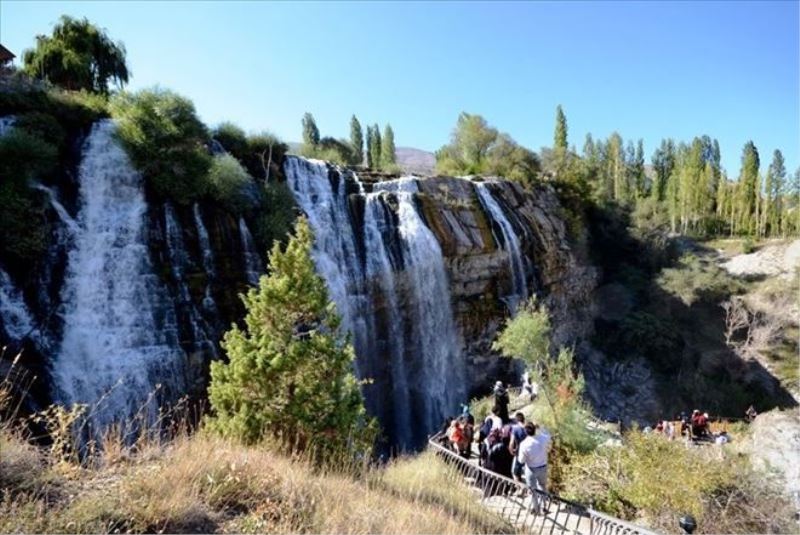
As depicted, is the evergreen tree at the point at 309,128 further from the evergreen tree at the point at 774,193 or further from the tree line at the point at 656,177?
the evergreen tree at the point at 774,193

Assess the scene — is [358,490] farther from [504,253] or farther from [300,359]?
[504,253]

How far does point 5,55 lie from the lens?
25.3 metres

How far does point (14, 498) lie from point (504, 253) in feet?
86.7

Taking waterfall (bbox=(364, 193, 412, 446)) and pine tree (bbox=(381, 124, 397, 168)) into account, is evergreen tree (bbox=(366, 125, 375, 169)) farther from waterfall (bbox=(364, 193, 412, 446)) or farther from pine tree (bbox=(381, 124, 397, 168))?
waterfall (bbox=(364, 193, 412, 446))

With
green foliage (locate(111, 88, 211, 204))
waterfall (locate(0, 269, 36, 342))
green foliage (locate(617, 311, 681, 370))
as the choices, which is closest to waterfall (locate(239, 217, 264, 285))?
green foliage (locate(111, 88, 211, 204))

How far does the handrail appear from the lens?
21.2 ft

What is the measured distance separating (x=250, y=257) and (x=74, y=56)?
18.7 meters

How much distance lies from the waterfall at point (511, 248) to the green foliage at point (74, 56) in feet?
79.7

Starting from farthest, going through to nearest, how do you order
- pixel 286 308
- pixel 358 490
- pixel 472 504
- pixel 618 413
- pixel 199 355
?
pixel 618 413 < pixel 199 355 < pixel 286 308 < pixel 472 504 < pixel 358 490

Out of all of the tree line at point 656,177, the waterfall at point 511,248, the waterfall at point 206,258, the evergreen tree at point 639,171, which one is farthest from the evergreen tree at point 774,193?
the waterfall at point 206,258

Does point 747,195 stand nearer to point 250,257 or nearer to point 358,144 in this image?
point 358,144

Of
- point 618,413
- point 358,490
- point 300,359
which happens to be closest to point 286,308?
point 300,359

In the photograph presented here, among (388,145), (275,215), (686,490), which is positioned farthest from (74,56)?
(388,145)

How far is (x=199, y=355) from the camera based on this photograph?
16.0 metres
